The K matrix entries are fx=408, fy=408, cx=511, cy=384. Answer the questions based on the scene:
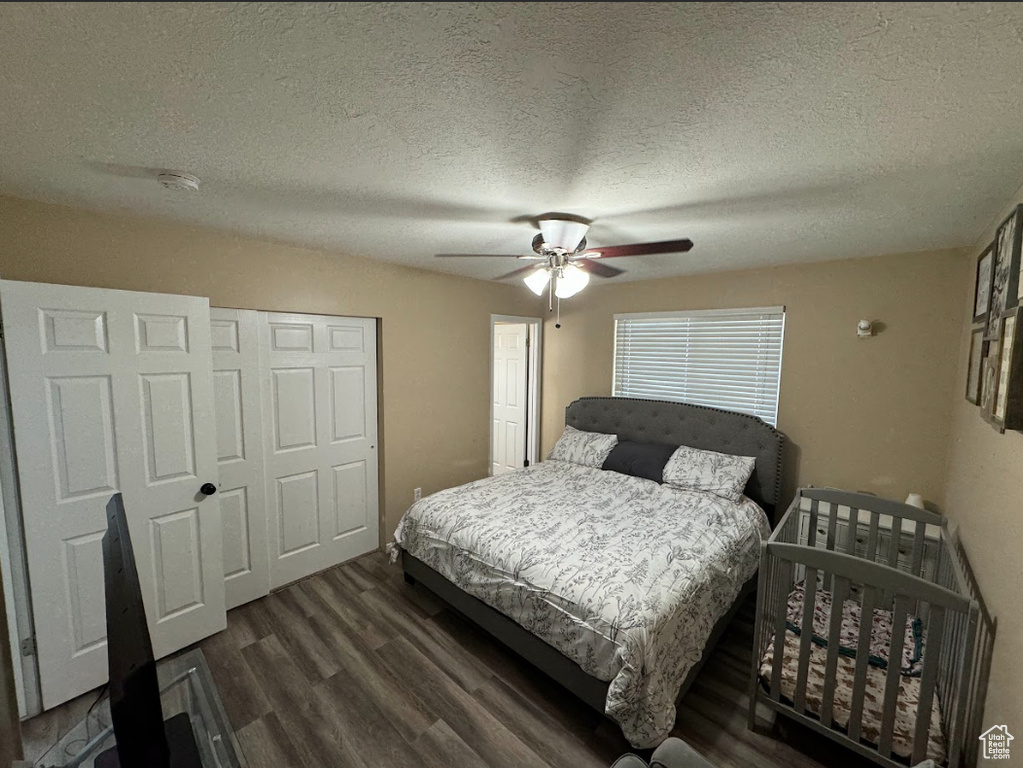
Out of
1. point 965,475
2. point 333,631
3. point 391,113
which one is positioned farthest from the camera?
point 333,631

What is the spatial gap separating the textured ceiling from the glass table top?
183cm

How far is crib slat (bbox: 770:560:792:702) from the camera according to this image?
1774 mm

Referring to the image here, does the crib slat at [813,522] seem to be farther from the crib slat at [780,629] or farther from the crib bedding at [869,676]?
the crib slat at [780,629]

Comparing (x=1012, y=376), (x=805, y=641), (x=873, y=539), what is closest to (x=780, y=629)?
(x=805, y=641)

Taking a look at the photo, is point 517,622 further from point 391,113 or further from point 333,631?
point 391,113

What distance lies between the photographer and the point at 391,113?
115 centimetres

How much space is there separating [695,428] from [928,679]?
2041 mm

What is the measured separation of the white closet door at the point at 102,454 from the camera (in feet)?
5.94

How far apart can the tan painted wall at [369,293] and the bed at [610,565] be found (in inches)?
30.5

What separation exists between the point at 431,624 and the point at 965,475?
9.79 feet

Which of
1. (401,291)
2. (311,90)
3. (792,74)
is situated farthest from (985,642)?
(401,291)

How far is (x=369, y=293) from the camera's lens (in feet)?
10.2

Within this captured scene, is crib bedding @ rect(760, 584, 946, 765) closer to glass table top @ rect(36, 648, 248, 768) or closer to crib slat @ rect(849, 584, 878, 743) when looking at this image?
crib slat @ rect(849, 584, 878, 743)

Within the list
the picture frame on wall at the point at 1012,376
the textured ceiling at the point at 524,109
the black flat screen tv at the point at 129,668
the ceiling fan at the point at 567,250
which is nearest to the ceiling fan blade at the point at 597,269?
the ceiling fan at the point at 567,250
